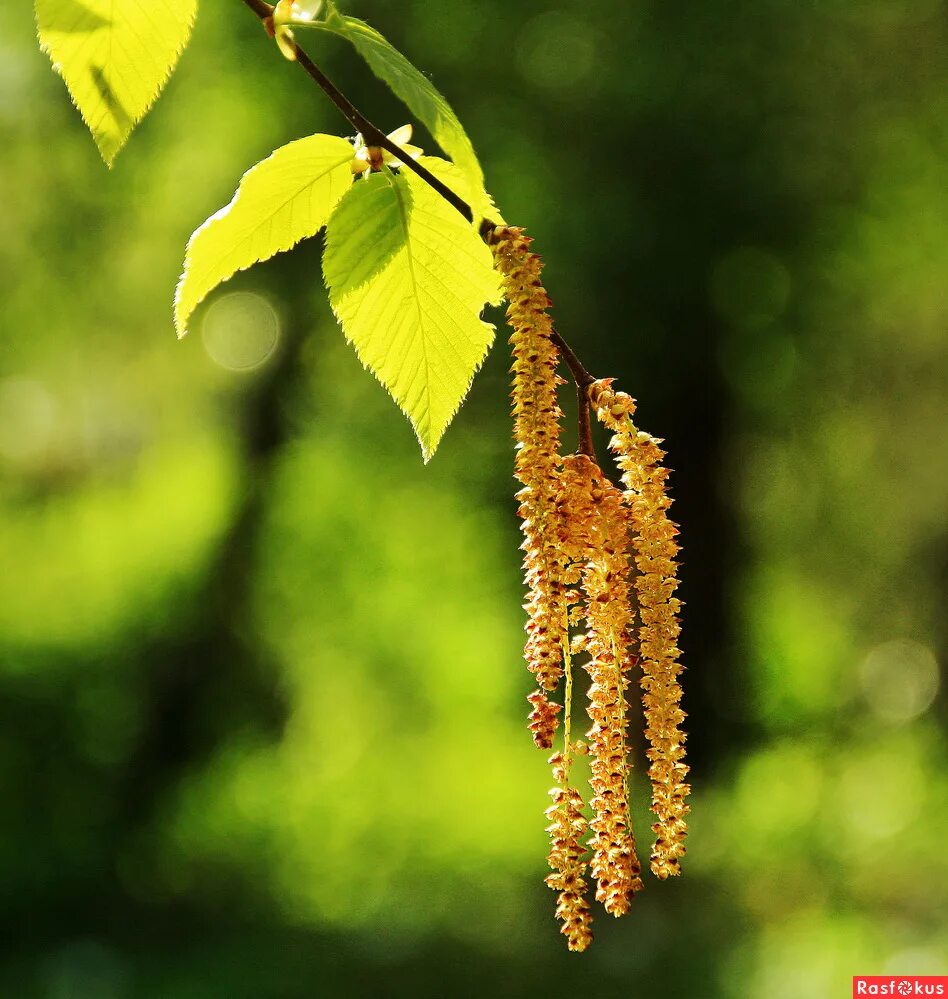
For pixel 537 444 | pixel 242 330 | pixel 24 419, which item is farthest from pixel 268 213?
pixel 24 419

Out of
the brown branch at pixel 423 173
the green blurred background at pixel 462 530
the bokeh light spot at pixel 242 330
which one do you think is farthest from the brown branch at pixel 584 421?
the bokeh light spot at pixel 242 330

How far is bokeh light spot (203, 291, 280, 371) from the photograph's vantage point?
6.21 m

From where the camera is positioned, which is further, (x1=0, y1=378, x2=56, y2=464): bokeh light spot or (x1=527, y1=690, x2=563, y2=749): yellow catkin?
(x1=0, y1=378, x2=56, y2=464): bokeh light spot

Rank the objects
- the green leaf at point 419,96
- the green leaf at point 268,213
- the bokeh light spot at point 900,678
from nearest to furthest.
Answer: the green leaf at point 419,96 → the green leaf at point 268,213 → the bokeh light spot at point 900,678

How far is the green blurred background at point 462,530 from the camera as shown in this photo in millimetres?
5289

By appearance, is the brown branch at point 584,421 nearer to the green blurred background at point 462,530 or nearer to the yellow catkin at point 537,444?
the yellow catkin at point 537,444

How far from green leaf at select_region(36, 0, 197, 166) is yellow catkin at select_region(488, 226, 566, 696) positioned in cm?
18

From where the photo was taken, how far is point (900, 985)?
434cm

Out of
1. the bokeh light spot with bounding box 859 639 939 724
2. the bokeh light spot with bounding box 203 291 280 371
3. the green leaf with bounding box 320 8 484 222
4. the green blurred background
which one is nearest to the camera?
the green leaf with bounding box 320 8 484 222

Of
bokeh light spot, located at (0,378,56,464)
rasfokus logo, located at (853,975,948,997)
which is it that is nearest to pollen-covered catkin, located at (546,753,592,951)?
rasfokus logo, located at (853,975,948,997)

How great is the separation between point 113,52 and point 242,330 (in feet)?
19.5

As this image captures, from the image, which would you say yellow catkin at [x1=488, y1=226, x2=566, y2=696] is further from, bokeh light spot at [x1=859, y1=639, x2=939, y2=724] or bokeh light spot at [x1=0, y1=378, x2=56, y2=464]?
bokeh light spot at [x1=859, y1=639, x2=939, y2=724]

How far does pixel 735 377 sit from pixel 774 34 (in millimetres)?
1609

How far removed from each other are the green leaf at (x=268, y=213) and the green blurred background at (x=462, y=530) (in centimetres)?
459
